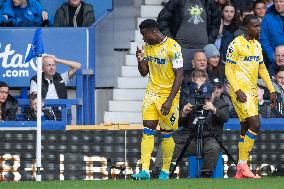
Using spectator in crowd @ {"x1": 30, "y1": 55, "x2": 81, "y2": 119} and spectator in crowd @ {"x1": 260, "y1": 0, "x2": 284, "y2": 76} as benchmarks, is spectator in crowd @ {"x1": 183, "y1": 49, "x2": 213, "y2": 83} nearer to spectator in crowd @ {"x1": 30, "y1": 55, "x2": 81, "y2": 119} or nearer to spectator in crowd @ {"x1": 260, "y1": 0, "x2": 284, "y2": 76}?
spectator in crowd @ {"x1": 260, "y1": 0, "x2": 284, "y2": 76}

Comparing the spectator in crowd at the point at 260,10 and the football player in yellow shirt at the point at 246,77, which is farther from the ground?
the spectator in crowd at the point at 260,10

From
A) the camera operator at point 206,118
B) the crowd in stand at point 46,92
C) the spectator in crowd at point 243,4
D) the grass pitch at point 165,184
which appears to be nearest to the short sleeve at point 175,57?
the camera operator at point 206,118

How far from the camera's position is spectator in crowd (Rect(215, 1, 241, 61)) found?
2288cm

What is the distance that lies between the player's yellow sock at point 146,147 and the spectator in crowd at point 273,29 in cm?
475

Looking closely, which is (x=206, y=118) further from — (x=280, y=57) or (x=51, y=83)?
(x=51, y=83)

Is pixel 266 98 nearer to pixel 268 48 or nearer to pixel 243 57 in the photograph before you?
pixel 268 48

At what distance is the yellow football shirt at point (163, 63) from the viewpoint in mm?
18578

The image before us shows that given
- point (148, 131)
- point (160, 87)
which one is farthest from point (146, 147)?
point (160, 87)

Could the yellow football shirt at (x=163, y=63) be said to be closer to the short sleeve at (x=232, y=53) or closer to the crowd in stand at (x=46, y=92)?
the short sleeve at (x=232, y=53)

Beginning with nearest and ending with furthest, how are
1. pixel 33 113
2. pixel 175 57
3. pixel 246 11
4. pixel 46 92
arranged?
1. pixel 175 57
2. pixel 33 113
3. pixel 46 92
4. pixel 246 11

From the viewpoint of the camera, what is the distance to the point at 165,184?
16891 mm

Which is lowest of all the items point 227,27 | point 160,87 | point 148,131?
point 148,131

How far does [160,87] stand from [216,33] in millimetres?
3954

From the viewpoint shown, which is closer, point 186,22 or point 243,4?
point 186,22
